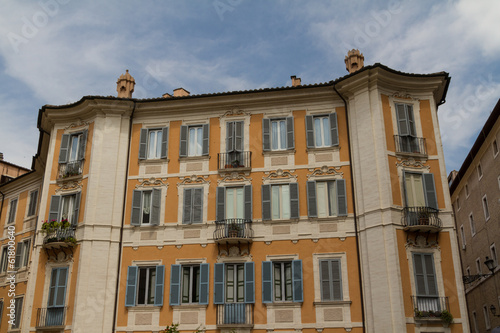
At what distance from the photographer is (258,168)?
2569cm

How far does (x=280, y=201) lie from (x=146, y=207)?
6525mm

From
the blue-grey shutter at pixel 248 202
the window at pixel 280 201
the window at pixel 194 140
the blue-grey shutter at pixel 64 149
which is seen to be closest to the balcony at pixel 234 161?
the window at pixel 194 140

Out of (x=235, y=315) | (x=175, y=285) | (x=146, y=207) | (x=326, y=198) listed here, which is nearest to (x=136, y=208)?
(x=146, y=207)

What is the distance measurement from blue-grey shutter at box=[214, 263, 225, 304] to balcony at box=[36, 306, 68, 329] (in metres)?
6.75

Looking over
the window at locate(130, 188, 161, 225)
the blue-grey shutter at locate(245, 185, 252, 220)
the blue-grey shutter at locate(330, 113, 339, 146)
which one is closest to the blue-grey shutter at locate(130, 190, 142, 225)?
the window at locate(130, 188, 161, 225)

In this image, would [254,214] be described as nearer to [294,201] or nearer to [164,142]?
[294,201]

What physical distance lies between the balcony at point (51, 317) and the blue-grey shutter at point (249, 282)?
8126 mm

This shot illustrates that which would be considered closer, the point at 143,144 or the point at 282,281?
the point at 282,281

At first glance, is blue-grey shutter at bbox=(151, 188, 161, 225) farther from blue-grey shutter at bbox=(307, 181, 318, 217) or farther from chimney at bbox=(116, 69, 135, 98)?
blue-grey shutter at bbox=(307, 181, 318, 217)

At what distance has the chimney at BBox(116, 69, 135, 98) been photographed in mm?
28789

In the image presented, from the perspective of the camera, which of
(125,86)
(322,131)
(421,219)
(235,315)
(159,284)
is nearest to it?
(421,219)

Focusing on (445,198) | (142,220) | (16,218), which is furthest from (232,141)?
(16,218)

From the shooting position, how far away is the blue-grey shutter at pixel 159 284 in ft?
78.0

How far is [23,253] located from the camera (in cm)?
3175
